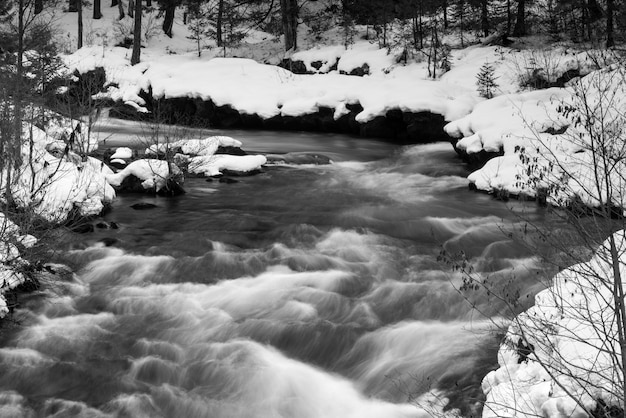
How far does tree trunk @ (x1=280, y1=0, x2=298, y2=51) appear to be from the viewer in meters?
29.2

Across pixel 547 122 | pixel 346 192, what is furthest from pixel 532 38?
pixel 346 192

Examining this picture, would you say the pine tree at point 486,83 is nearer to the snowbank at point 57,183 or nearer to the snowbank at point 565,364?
the snowbank at point 57,183

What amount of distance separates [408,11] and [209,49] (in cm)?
1204

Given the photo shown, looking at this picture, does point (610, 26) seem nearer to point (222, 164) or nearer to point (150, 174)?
point (222, 164)

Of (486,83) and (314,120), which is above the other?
(486,83)

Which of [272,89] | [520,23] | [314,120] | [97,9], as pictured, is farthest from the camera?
[97,9]

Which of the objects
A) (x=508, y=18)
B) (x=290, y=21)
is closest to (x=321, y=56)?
(x=290, y=21)

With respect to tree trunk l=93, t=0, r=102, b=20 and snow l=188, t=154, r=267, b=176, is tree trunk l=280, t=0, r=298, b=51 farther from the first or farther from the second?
snow l=188, t=154, r=267, b=176

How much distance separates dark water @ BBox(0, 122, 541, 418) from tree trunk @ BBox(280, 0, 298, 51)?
59.7 ft

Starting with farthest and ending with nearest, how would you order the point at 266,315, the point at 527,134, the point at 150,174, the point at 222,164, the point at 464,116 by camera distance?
the point at 464,116 < the point at 222,164 < the point at 527,134 < the point at 150,174 < the point at 266,315

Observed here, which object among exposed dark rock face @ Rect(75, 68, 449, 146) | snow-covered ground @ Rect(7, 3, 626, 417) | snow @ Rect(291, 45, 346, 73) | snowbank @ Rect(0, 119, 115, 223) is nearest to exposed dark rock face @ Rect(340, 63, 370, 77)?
snow-covered ground @ Rect(7, 3, 626, 417)

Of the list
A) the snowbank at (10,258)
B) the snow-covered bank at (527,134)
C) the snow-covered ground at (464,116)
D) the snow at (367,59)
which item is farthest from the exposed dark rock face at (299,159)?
the snowbank at (10,258)

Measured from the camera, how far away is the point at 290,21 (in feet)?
98.4

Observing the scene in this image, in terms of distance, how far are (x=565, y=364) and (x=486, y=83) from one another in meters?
16.4
